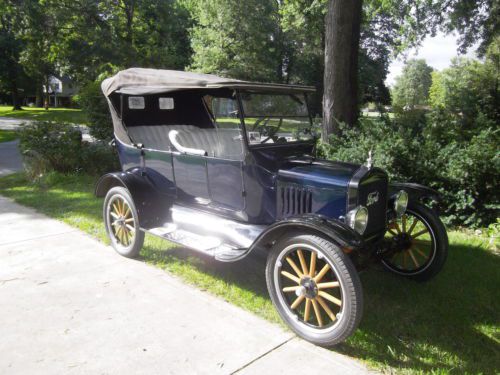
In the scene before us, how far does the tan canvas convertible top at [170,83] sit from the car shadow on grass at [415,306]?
1.57 meters

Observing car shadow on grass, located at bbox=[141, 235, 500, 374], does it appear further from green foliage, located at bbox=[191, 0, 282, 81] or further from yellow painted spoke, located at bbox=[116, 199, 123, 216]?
green foliage, located at bbox=[191, 0, 282, 81]

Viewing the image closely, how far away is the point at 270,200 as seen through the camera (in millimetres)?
3607

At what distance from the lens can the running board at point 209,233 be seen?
350 centimetres

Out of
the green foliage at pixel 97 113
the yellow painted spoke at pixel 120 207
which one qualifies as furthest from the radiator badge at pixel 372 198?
the green foliage at pixel 97 113

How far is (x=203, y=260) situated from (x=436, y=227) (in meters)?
2.37

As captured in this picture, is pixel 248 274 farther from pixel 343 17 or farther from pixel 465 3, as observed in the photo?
pixel 465 3

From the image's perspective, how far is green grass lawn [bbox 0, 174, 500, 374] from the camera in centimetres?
269

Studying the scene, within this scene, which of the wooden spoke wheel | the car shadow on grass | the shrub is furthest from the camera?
the shrub

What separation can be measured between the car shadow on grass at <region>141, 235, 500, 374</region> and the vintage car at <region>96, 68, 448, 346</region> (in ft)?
0.79

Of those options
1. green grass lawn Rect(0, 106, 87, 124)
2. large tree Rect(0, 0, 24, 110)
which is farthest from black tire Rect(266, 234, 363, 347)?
large tree Rect(0, 0, 24, 110)

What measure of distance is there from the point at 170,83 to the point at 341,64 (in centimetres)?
387

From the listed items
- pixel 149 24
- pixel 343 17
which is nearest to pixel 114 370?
pixel 343 17

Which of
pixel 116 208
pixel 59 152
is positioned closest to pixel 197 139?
pixel 116 208

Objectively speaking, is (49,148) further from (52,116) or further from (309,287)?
(52,116)
